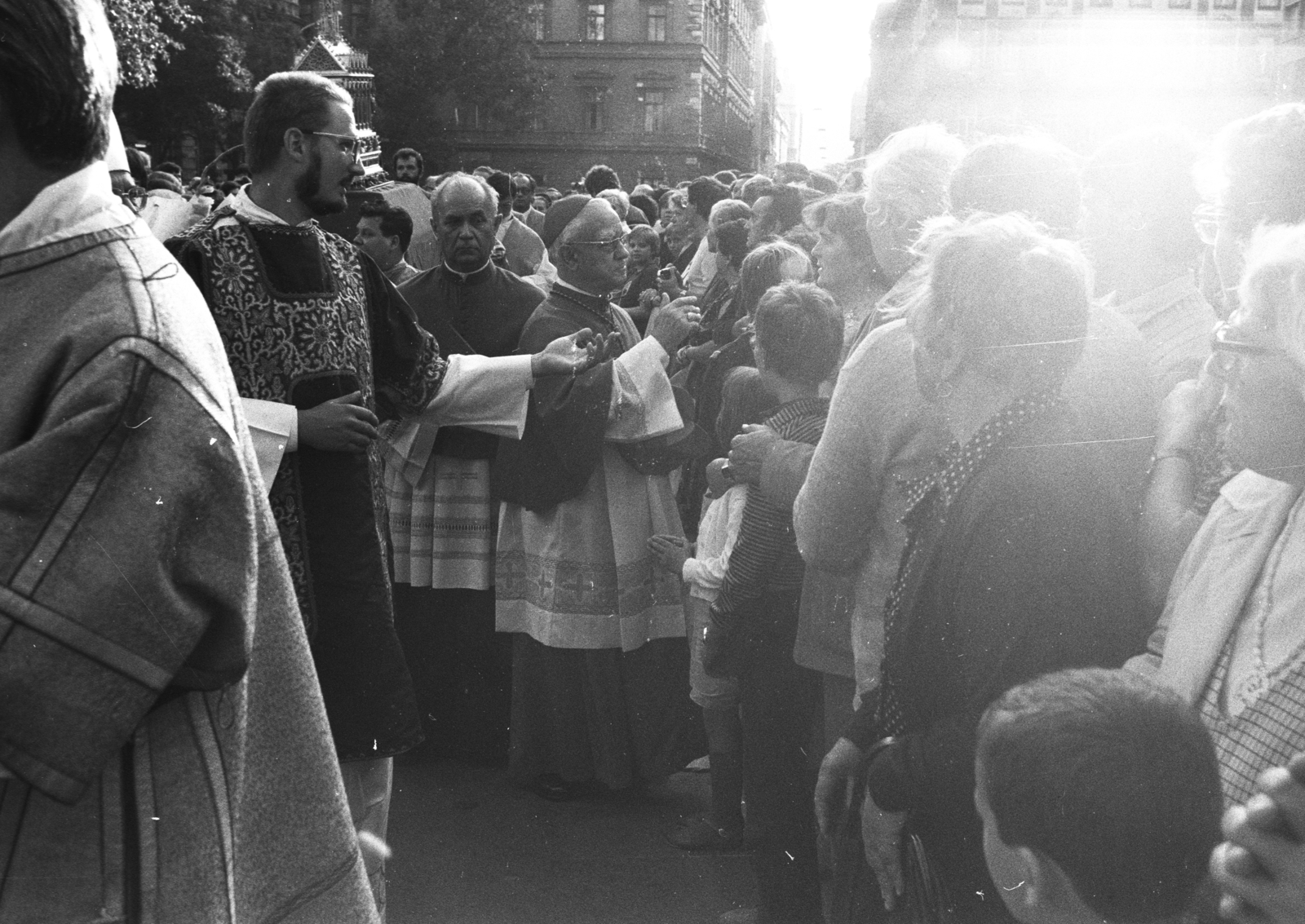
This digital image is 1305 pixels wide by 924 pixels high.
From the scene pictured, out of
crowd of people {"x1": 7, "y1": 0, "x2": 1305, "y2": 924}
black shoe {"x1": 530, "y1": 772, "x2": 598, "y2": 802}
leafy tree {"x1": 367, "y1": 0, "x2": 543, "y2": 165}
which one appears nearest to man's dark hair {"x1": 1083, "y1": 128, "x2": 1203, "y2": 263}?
crowd of people {"x1": 7, "y1": 0, "x2": 1305, "y2": 924}

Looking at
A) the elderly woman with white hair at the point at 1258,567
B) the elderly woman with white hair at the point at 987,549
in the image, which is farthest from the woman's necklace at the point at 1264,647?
the elderly woman with white hair at the point at 987,549

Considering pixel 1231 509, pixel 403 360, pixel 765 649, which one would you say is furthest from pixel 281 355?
pixel 1231 509

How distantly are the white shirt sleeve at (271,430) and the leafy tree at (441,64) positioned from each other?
168 ft

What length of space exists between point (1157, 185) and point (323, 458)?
6.51ft

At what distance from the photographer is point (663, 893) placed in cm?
454

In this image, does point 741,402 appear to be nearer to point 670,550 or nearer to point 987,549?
point 670,550

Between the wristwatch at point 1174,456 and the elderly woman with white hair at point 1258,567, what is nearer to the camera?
the elderly woman with white hair at point 1258,567

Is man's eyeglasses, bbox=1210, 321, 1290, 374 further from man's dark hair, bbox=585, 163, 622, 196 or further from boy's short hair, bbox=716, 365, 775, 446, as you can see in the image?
man's dark hair, bbox=585, 163, 622, 196

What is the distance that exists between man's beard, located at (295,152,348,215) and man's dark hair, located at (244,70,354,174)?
8 centimetres

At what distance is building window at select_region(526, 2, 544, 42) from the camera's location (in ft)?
Result: 195

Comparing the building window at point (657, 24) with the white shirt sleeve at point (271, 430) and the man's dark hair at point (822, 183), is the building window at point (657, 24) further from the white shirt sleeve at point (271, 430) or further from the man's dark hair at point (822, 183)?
the white shirt sleeve at point (271, 430)

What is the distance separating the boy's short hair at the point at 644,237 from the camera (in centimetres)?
884

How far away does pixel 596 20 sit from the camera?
69.0 meters

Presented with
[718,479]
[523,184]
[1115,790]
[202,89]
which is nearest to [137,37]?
[202,89]
